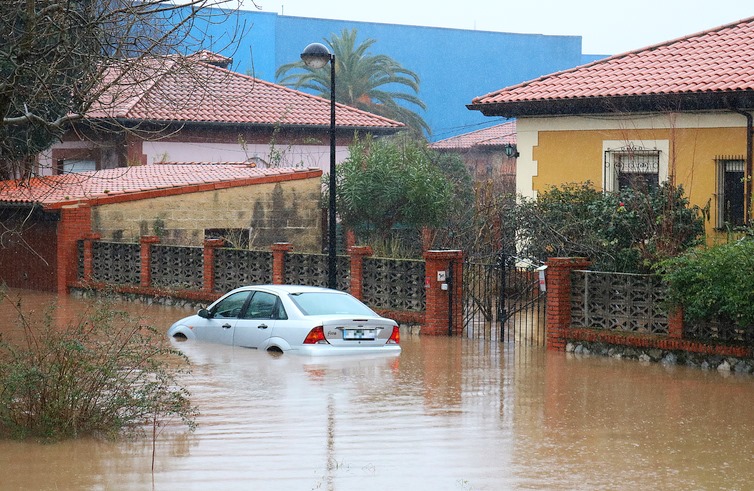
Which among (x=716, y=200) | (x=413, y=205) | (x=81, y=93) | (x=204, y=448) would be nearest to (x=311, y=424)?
(x=204, y=448)

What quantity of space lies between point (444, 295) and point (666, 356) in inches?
181

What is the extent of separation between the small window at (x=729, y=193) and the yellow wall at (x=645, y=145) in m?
0.12

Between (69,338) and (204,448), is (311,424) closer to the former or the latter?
(204,448)

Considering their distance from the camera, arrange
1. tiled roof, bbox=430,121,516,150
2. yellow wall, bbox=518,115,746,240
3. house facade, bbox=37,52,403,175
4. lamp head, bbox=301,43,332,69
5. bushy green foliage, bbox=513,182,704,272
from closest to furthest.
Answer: bushy green foliage, bbox=513,182,704,272, lamp head, bbox=301,43,332,69, yellow wall, bbox=518,115,746,240, house facade, bbox=37,52,403,175, tiled roof, bbox=430,121,516,150

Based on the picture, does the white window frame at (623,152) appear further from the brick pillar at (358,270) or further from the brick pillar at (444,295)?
the brick pillar at (358,270)

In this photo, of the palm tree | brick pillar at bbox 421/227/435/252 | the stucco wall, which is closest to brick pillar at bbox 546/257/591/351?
brick pillar at bbox 421/227/435/252

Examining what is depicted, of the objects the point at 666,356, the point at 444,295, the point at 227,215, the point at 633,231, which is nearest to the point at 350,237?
the point at 227,215

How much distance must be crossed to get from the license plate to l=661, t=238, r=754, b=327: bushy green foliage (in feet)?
14.3

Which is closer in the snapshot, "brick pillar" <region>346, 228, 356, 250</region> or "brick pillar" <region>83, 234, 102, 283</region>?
"brick pillar" <region>83, 234, 102, 283</region>

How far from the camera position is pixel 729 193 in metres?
23.0

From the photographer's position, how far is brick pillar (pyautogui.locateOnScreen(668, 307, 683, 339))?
16438mm

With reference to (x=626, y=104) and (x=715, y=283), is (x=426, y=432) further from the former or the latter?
(x=626, y=104)

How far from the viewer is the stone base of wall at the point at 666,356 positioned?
15.9 meters

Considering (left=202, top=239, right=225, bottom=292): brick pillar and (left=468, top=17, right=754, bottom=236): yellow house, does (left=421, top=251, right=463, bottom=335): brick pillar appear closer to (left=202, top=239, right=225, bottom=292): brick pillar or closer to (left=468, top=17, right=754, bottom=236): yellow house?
(left=468, top=17, right=754, bottom=236): yellow house
